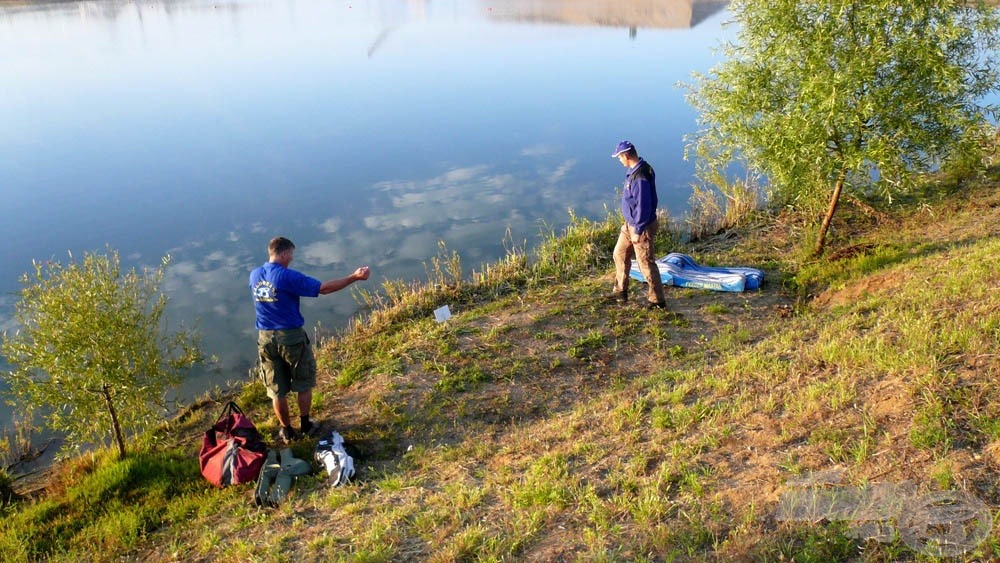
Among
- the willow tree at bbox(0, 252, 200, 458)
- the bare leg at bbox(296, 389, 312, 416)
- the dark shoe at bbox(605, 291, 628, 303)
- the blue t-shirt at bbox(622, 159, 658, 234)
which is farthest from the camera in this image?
the dark shoe at bbox(605, 291, 628, 303)

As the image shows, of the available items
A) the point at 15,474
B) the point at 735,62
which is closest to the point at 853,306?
the point at 735,62

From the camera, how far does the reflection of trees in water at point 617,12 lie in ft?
167

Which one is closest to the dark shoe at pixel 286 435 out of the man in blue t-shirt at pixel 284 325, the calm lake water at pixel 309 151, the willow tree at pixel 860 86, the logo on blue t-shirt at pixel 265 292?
the man in blue t-shirt at pixel 284 325

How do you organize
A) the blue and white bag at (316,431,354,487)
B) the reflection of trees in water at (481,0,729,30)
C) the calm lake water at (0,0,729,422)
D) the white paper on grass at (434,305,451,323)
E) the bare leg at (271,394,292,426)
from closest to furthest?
the blue and white bag at (316,431,354,487) → the bare leg at (271,394,292,426) → the white paper on grass at (434,305,451,323) → the calm lake water at (0,0,729,422) → the reflection of trees in water at (481,0,729,30)

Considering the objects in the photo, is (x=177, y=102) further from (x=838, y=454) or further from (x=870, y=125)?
(x=838, y=454)

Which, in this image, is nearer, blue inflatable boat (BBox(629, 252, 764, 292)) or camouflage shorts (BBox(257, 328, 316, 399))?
camouflage shorts (BBox(257, 328, 316, 399))

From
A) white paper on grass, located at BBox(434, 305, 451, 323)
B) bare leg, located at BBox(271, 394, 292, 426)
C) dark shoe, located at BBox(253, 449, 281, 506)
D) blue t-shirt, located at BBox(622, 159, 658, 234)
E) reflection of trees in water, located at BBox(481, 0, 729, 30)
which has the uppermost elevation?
reflection of trees in water, located at BBox(481, 0, 729, 30)

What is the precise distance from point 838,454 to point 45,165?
64.1ft

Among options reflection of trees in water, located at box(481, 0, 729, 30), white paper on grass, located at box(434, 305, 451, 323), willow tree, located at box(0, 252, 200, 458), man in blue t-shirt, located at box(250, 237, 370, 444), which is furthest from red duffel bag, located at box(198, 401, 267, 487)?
reflection of trees in water, located at box(481, 0, 729, 30)

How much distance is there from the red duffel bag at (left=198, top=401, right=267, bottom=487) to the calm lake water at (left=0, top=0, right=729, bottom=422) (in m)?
3.07

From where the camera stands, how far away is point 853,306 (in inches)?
326

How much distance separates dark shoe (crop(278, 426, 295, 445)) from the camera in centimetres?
731

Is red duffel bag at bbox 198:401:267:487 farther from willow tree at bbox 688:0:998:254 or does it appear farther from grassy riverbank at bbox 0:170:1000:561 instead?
willow tree at bbox 688:0:998:254

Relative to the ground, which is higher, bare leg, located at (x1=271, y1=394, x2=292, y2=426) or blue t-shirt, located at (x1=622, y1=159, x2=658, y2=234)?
blue t-shirt, located at (x1=622, y1=159, x2=658, y2=234)
